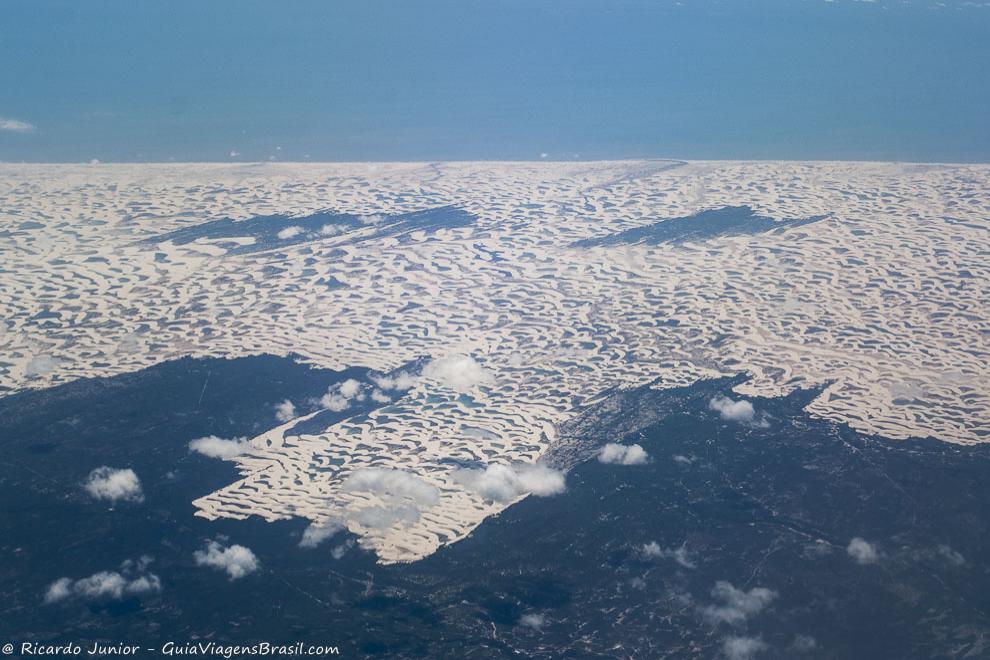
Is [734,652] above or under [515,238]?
under

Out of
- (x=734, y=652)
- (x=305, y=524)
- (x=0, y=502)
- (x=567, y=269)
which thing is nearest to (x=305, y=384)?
(x=305, y=524)

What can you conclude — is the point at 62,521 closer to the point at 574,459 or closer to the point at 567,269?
the point at 574,459

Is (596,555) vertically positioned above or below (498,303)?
below

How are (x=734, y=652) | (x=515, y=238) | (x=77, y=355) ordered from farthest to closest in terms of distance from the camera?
(x=515, y=238), (x=77, y=355), (x=734, y=652)

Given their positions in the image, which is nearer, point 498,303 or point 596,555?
point 596,555

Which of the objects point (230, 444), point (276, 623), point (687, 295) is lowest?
point (276, 623)

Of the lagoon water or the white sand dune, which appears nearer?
the lagoon water

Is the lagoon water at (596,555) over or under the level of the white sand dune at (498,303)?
under

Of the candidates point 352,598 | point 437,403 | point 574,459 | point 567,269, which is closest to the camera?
point 352,598

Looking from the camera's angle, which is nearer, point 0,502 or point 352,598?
point 352,598

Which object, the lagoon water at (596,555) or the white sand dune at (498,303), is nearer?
the lagoon water at (596,555)

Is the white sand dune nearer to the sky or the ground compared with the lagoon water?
nearer to the sky
